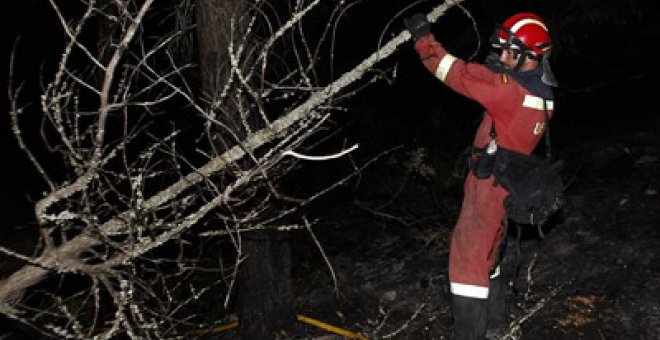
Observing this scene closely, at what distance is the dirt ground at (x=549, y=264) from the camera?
506 cm

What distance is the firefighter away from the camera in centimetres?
405

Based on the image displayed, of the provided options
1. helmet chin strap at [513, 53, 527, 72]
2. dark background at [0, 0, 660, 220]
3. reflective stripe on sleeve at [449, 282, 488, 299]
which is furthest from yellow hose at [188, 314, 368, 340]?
helmet chin strap at [513, 53, 527, 72]

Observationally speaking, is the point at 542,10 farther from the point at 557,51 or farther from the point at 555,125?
the point at 555,125

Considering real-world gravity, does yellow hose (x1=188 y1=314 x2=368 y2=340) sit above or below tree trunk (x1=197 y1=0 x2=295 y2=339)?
below

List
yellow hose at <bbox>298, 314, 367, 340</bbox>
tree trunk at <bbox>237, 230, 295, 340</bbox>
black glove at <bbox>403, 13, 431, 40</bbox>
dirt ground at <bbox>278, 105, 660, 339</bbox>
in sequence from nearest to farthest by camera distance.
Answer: black glove at <bbox>403, 13, 431, 40</bbox> < dirt ground at <bbox>278, 105, 660, 339</bbox> < tree trunk at <bbox>237, 230, 295, 340</bbox> < yellow hose at <bbox>298, 314, 367, 340</bbox>

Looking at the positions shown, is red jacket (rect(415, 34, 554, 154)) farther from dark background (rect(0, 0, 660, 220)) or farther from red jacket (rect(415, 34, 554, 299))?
dark background (rect(0, 0, 660, 220))

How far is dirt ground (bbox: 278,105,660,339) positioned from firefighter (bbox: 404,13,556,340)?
40 centimetres

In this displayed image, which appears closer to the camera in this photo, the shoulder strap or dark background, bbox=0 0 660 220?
the shoulder strap

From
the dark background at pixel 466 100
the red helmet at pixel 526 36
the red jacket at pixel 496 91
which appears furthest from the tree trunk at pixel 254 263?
the dark background at pixel 466 100

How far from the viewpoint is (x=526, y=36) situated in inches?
164

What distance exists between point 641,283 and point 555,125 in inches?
155

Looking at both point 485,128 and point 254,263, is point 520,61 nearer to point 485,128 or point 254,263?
point 485,128

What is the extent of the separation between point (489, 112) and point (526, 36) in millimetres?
521

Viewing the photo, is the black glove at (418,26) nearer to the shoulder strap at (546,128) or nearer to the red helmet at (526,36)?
the red helmet at (526,36)
